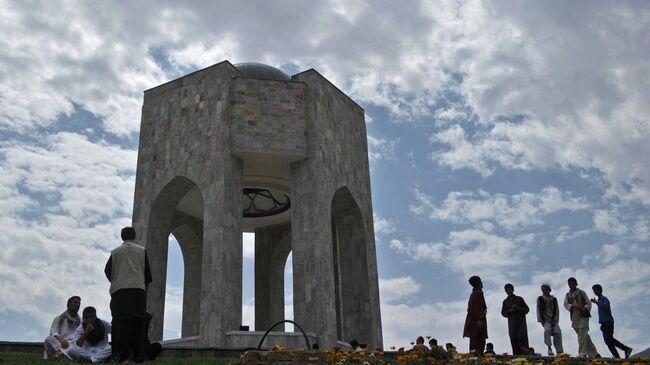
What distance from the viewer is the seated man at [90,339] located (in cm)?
894

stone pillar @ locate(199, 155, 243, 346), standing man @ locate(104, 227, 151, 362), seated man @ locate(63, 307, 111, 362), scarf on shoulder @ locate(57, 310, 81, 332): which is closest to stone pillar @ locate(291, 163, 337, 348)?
stone pillar @ locate(199, 155, 243, 346)

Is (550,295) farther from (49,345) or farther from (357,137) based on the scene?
(357,137)

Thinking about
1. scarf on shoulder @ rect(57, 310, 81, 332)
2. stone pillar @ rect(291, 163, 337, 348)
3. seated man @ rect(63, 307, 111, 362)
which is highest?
stone pillar @ rect(291, 163, 337, 348)

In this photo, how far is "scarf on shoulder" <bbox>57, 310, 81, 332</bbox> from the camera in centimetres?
962

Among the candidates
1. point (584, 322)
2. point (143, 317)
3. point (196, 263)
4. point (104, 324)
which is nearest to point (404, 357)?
point (143, 317)

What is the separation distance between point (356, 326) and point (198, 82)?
9.48 meters

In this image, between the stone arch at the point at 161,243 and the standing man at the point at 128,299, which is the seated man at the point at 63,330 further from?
the stone arch at the point at 161,243

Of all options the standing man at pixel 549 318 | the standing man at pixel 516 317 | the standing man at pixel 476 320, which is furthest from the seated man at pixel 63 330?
the standing man at pixel 549 318

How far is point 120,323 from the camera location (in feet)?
27.6

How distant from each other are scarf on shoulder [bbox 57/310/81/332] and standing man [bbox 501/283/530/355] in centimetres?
713

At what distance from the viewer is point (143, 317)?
8523 millimetres

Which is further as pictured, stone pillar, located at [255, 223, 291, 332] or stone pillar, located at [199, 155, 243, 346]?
stone pillar, located at [255, 223, 291, 332]

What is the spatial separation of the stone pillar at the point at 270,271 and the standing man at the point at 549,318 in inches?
601

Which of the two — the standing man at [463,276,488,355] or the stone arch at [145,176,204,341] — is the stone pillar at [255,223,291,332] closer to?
the stone arch at [145,176,204,341]
